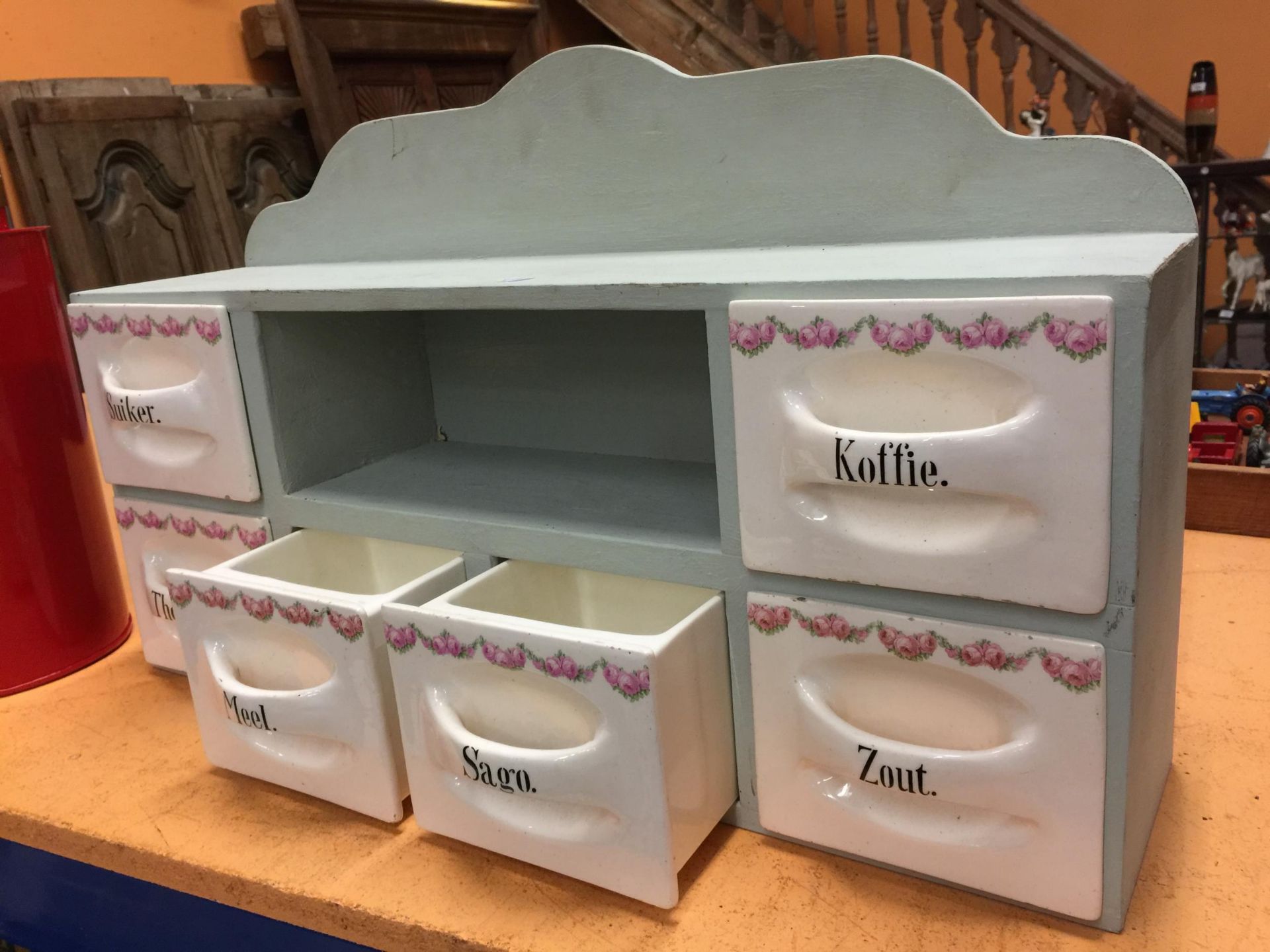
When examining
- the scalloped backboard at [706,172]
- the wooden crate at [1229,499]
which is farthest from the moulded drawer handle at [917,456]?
the wooden crate at [1229,499]

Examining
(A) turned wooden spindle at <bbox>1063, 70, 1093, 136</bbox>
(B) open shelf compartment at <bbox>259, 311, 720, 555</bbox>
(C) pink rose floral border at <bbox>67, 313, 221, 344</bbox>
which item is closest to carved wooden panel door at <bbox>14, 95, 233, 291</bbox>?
(C) pink rose floral border at <bbox>67, 313, 221, 344</bbox>

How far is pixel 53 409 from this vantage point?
1099mm

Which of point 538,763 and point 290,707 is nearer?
point 538,763

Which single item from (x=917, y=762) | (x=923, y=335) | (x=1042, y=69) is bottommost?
(x=917, y=762)

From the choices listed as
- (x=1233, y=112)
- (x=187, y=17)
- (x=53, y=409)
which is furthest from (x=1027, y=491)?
(x=1233, y=112)

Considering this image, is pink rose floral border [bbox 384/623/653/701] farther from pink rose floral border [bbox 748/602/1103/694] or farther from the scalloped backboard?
the scalloped backboard

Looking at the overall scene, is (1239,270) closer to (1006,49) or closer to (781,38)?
(1006,49)

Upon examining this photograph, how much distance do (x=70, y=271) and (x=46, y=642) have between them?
3.42 ft

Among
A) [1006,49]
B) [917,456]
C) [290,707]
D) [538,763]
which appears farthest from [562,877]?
[1006,49]

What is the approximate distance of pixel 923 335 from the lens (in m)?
0.62

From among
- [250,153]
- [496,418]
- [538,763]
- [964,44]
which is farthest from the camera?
[964,44]

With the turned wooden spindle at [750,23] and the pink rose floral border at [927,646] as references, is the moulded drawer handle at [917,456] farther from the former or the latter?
the turned wooden spindle at [750,23]

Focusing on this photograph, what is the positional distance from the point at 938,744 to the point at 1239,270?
5.90 ft

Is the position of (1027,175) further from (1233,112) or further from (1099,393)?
(1233,112)
